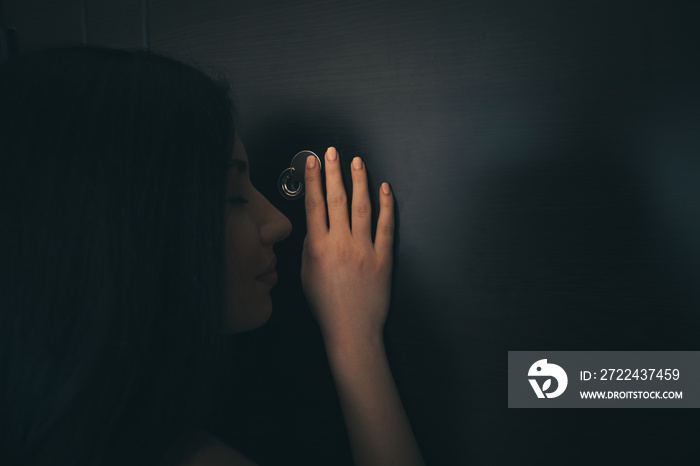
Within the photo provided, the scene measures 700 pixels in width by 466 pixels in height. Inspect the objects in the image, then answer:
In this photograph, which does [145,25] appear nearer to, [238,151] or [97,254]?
[238,151]

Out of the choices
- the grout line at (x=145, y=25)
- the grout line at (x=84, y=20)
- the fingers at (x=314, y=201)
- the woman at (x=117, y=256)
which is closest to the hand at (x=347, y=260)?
the fingers at (x=314, y=201)

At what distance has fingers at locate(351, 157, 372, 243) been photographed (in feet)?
2.27

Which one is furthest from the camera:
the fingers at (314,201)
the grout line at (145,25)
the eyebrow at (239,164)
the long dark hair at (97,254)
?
the grout line at (145,25)

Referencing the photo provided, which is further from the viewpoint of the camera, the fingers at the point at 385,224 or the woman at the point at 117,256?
the fingers at the point at 385,224

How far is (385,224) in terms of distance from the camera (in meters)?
0.69

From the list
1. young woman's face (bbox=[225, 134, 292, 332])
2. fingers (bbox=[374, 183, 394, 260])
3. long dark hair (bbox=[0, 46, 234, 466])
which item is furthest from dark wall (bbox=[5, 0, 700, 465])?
long dark hair (bbox=[0, 46, 234, 466])

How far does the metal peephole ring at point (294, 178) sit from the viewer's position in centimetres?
76

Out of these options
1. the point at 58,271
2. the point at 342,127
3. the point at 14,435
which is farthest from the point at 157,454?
the point at 342,127

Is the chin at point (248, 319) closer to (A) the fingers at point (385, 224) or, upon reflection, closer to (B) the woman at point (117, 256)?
(B) the woman at point (117, 256)

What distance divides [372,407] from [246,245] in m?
0.32

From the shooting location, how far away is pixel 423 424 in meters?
0.71

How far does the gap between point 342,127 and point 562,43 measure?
1.18ft

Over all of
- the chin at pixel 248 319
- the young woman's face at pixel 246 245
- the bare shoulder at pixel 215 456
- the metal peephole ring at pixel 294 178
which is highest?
the metal peephole ring at pixel 294 178

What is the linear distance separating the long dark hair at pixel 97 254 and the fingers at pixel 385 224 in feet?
0.89
